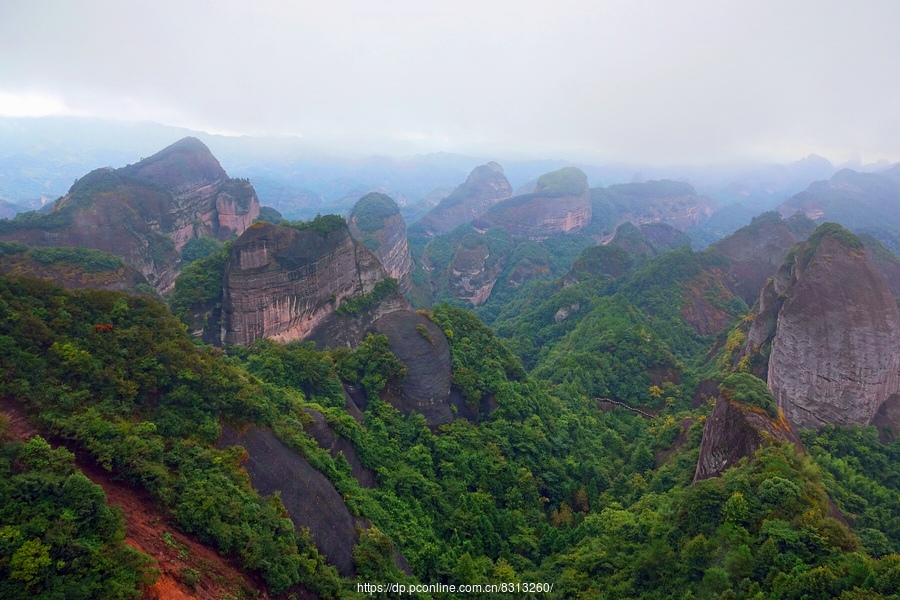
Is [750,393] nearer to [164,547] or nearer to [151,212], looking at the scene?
[164,547]

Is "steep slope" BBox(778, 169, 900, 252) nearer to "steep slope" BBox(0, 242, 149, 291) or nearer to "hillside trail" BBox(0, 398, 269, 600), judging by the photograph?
"hillside trail" BBox(0, 398, 269, 600)

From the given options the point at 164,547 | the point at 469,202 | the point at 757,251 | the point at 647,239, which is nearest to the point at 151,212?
the point at 164,547

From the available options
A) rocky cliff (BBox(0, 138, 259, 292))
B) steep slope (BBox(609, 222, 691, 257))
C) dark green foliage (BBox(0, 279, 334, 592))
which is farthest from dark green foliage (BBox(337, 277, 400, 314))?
steep slope (BBox(609, 222, 691, 257))

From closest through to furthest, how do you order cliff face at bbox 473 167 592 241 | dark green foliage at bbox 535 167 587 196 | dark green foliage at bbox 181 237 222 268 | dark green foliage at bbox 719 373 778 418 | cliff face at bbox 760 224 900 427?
dark green foliage at bbox 719 373 778 418 < cliff face at bbox 760 224 900 427 < dark green foliage at bbox 181 237 222 268 < cliff face at bbox 473 167 592 241 < dark green foliage at bbox 535 167 587 196

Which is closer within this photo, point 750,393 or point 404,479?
point 750,393

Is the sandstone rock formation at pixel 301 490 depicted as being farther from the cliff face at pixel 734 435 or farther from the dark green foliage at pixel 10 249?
the dark green foliage at pixel 10 249

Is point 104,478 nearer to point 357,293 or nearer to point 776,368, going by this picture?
point 357,293

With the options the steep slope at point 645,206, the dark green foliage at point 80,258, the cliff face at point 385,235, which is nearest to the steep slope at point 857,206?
the steep slope at point 645,206
